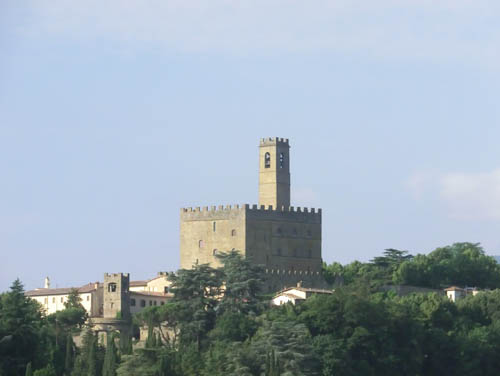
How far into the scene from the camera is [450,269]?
11169 centimetres

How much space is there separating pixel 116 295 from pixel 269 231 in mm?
10785

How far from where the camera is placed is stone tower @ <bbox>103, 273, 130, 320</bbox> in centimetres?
10175

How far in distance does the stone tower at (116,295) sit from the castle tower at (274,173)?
11.5 metres

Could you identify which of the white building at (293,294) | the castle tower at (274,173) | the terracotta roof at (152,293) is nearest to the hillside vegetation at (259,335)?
the white building at (293,294)

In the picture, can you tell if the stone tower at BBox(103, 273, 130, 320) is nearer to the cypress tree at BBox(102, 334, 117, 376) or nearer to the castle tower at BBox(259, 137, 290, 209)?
the castle tower at BBox(259, 137, 290, 209)

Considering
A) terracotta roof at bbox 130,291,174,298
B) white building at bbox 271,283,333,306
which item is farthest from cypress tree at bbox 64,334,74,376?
terracotta roof at bbox 130,291,174,298

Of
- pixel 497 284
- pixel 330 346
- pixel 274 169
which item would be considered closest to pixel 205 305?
pixel 330 346

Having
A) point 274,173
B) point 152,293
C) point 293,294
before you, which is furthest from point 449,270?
point 152,293

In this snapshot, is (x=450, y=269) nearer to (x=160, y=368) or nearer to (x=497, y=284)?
(x=497, y=284)

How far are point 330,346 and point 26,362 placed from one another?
14827 millimetres

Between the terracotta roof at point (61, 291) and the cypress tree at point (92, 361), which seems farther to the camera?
the terracotta roof at point (61, 291)

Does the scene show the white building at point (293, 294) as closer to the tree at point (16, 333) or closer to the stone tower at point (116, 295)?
the stone tower at point (116, 295)

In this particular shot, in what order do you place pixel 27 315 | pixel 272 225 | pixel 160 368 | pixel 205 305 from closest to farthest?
pixel 160 368, pixel 27 315, pixel 205 305, pixel 272 225

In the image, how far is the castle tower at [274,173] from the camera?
4333 inches
